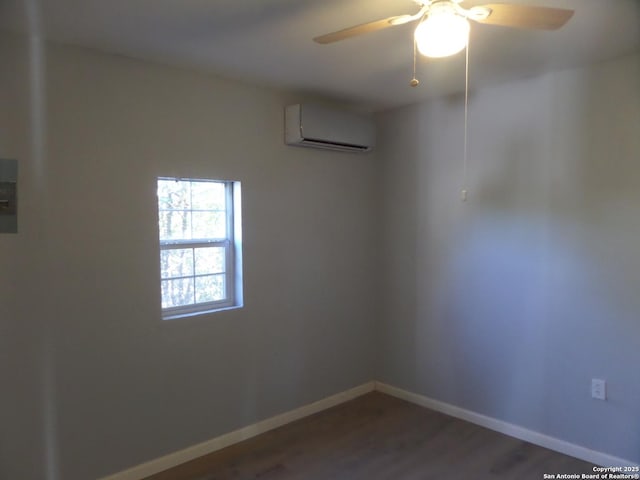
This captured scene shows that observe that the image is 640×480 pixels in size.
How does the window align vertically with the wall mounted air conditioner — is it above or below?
below

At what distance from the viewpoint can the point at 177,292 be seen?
9.98 ft

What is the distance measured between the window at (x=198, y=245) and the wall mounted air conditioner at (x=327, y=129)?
596 mm

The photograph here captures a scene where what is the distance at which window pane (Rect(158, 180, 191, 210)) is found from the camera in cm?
295

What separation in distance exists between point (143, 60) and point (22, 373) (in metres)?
1.84

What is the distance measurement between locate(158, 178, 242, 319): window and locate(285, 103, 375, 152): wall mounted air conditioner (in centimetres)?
60

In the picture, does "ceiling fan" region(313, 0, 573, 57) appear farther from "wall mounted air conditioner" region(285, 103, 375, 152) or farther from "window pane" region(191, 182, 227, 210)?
"window pane" region(191, 182, 227, 210)

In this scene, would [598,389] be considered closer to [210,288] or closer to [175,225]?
[210,288]

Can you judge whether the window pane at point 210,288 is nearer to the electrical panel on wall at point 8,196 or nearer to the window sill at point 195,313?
the window sill at point 195,313

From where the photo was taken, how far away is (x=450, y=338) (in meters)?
3.65

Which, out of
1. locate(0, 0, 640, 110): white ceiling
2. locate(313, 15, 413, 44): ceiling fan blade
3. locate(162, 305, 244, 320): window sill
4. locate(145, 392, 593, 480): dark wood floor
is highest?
locate(0, 0, 640, 110): white ceiling

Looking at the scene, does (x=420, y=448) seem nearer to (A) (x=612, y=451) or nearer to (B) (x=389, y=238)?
(A) (x=612, y=451)

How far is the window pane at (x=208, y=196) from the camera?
3109 millimetres

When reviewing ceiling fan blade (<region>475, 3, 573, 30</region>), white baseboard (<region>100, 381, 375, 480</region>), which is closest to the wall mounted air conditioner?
ceiling fan blade (<region>475, 3, 573, 30</region>)

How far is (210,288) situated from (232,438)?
1.04 m
